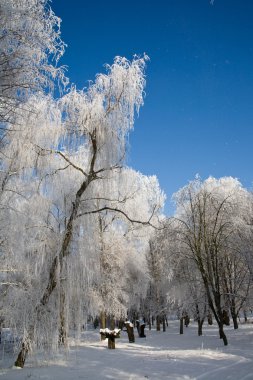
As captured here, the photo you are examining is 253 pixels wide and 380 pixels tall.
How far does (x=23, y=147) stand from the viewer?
8.19 meters

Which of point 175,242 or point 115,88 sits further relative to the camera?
point 175,242

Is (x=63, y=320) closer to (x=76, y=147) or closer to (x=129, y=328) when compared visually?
(x=76, y=147)

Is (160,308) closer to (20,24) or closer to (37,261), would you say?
(37,261)

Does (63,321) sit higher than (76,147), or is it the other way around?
(76,147)

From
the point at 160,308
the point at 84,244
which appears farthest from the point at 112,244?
the point at 84,244

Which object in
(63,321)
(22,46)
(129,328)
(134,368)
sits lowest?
(134,368)

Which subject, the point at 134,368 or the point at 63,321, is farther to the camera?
the point at 134,368

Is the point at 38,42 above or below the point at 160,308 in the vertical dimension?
above

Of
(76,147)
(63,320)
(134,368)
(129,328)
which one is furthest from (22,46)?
(129,328)

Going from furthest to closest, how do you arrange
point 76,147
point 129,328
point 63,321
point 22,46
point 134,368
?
point 129,328 < point 76,147 < point 134,368 < point 63,321 < point 22,46

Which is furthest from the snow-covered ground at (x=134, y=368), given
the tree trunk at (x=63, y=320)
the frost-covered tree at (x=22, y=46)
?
the frost-covered tree at (x=22, y=46)

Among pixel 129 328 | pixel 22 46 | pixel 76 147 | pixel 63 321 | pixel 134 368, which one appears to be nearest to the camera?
pixel 22 46

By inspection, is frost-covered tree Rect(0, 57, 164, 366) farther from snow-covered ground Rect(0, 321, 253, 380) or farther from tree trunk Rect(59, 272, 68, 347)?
snow-covered ground Rect(0, 321, 253, 380)

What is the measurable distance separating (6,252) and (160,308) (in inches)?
866
